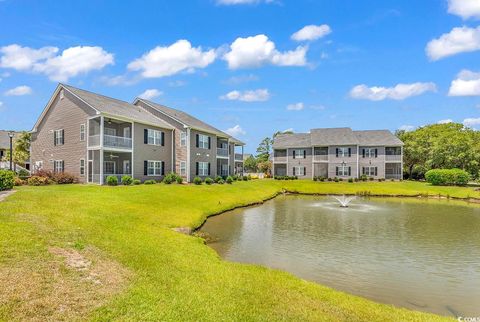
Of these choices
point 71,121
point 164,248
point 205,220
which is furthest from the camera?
point 71,121

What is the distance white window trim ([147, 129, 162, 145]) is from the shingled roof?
34685mm

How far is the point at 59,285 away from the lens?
24.0 feet

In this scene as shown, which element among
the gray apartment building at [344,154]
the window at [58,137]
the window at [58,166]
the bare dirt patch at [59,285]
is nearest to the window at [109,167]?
the window at [58,166]

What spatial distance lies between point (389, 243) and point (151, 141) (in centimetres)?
2826

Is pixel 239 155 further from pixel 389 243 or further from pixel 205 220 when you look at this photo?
pixel 389 243

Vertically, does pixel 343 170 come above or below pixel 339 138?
below

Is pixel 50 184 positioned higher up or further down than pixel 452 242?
higher up

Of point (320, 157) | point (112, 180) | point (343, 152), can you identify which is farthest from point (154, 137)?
point (343, 152)

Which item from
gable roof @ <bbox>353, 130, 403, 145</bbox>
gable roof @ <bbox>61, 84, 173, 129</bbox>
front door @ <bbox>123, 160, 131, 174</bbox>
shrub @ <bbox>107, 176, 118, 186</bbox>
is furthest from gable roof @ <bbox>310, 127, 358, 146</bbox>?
shrub @ <bbox>107, 176, 118, 186</bbox>

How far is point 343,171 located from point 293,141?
12.7 m

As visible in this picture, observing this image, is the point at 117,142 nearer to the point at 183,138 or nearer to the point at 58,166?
the point at 58,166

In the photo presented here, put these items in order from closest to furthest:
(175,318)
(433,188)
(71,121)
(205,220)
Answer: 1. (175,318)
2. (205,220)
3. (71,121)
4. (433,188)

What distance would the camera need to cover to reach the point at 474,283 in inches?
438

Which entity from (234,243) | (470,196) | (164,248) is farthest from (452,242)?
(470,196)
